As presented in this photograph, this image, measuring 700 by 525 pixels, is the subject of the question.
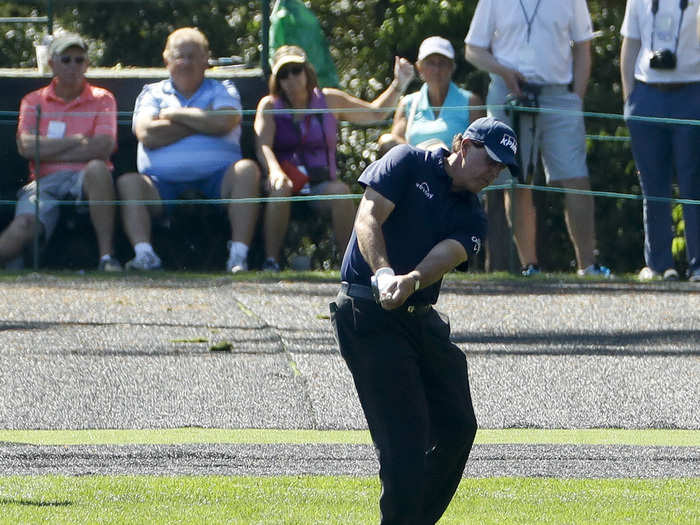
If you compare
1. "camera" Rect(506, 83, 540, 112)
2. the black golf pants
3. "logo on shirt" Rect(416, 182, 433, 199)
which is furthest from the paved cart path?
"logo on shirt" Rect(416, 182, 433, 199)

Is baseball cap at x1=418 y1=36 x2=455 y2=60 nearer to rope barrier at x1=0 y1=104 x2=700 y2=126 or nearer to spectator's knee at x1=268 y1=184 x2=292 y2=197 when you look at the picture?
rope barrier at x1=0 y1=104 x2=700 y2=126

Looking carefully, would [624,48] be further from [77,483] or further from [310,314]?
[77,483]

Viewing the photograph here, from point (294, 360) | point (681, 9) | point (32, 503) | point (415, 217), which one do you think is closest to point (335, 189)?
point (681, 9)

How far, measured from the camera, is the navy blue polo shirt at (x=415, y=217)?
5.78 m

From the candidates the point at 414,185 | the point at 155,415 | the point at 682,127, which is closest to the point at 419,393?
the point at 414,185

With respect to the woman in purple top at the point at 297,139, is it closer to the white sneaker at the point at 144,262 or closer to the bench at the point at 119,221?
the bench at the point at 119,221

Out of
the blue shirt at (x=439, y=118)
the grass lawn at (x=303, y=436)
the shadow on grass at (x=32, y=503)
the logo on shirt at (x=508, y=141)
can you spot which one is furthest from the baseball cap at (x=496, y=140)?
the blue shirt at (x=439, y=118)

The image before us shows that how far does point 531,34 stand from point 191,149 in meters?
2.58

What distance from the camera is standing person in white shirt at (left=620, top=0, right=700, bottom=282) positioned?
38.4 feet

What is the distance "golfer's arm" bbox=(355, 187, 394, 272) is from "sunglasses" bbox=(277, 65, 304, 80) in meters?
6.72

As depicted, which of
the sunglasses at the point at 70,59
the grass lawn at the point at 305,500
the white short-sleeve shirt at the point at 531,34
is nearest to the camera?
the grass lawn at the point at 305,500

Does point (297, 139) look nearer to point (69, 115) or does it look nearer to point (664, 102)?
point (69, 115)

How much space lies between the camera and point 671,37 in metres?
11.7

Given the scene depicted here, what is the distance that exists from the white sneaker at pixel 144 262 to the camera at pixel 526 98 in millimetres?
2764
